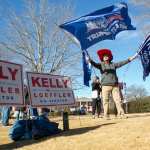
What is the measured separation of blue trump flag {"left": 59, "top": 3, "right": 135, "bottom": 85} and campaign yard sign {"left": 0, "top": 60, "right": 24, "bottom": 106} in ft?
11.5

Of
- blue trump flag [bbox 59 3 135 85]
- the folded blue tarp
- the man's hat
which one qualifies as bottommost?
the folded blue tarp

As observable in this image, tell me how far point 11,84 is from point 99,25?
5013 mm

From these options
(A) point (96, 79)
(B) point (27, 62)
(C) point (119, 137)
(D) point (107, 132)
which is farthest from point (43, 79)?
(B) point (27, 62)

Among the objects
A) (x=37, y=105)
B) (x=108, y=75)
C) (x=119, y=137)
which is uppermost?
(x=108, y=75)

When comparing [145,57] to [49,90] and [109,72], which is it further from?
[49,90]

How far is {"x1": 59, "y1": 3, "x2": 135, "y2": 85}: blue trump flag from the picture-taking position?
15609 millimetres

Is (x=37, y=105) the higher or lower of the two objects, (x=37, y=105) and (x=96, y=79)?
the lower

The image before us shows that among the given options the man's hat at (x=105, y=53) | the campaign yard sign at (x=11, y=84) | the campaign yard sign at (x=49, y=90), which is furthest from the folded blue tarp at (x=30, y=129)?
the man's hat at (x=105, y=53)

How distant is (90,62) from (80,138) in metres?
4.46

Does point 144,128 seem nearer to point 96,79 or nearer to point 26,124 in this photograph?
point 26,124

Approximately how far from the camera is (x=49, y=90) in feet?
44.4

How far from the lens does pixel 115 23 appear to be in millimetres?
16562

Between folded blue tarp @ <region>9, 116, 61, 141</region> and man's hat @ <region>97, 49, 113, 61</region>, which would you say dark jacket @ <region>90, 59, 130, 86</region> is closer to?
man's hat @ <region>97, 49, 113, 61</region>

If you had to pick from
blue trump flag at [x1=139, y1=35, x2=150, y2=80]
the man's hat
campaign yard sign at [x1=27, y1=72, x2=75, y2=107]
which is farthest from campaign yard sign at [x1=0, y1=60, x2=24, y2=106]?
blue trump flag at [x1=139, y1=35, x2=150, y2=80]
